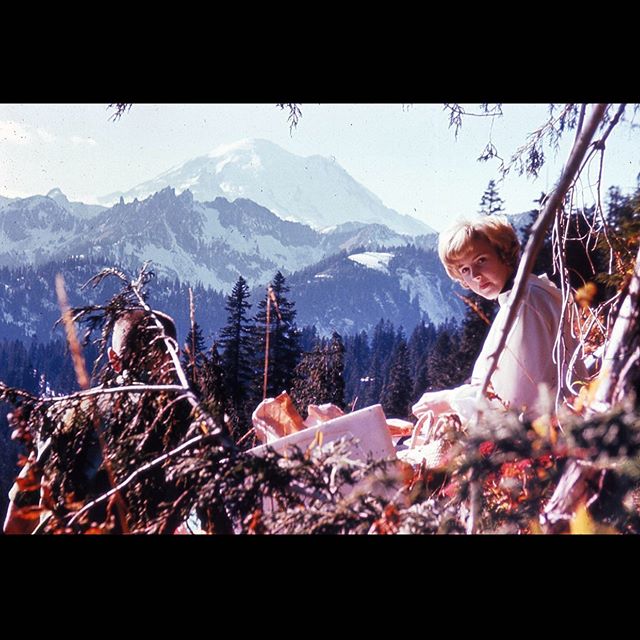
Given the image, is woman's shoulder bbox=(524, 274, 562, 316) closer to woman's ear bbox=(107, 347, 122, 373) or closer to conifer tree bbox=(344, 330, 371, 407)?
conifer tree bbox=(344, 330, 371, 407)

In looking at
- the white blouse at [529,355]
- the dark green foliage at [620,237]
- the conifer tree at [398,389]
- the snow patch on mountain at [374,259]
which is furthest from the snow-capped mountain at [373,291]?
the dark green foliage at [620,237]

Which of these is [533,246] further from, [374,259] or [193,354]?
[193,354]

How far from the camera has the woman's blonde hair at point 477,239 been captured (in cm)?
201

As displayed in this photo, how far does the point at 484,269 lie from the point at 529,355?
1.01 ft

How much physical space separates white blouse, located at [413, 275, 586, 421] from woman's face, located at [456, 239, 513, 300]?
0.07 metres

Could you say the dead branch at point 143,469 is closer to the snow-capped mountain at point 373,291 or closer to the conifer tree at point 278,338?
the conifer tree at point 278,338

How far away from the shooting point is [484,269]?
2045 millimetres

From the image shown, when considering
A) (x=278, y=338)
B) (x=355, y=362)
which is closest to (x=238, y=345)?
(x=278, y=338)

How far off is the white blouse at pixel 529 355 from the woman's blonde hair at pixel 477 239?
0.39 ft
